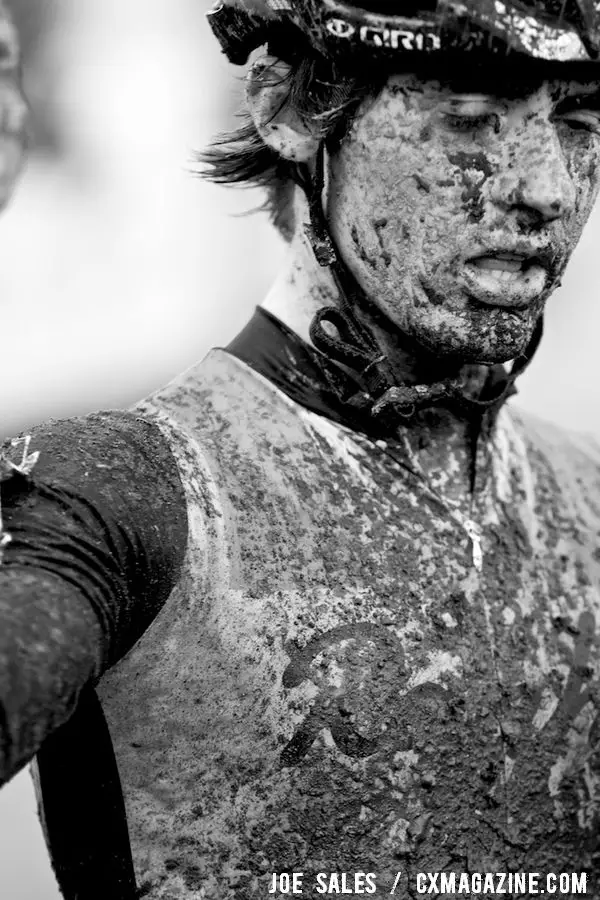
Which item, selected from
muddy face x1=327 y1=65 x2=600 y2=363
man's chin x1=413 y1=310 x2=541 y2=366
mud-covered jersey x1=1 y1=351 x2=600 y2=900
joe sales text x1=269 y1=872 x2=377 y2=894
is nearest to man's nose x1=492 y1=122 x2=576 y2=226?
muddy face x1=327 y1=65 x2=600 y2=363

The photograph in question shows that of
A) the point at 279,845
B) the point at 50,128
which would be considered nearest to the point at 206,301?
the point at 50,128

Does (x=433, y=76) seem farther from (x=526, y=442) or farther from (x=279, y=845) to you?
(x=279, y=845)

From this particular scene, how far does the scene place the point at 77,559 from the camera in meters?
1.66

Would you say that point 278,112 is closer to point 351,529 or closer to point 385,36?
point 385,36

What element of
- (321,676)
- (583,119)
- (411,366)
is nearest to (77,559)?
(321,676)

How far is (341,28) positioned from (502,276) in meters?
0.43

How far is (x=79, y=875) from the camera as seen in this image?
1.99 metres

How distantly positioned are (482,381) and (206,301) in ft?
23.2

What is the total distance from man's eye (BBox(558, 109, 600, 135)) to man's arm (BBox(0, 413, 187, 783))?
760 millimetres

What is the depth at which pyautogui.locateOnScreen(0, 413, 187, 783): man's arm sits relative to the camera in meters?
1.51

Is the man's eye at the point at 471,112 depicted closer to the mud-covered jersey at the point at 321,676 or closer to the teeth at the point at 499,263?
the teeth at the point at 499,263

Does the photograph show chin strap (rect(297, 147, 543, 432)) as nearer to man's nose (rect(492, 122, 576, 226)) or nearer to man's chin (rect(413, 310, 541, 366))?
man's chin (rect(413, 310, 541, 366))

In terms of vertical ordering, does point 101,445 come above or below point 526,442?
above

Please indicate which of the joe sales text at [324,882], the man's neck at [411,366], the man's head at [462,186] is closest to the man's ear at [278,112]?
the man's head at [462,186]
